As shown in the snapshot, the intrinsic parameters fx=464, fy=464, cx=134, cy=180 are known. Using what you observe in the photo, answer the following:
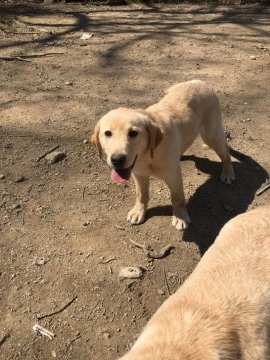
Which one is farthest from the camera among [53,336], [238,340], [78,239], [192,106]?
[192,106]

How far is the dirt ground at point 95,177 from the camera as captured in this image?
3275mm

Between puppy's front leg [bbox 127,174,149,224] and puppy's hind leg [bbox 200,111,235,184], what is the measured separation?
819 millimetres

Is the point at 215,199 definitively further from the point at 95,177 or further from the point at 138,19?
the point at 138,19

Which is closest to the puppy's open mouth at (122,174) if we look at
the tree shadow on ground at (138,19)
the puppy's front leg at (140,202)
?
the puppy's front leg at (140,202)

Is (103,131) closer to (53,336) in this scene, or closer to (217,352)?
(53,336)

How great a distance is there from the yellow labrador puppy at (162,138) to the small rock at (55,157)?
39.5 inches

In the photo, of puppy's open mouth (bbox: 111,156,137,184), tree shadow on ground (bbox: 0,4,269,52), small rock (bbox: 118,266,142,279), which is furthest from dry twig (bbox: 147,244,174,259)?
tree shadow on ground (bbox: 0,4,269,52)

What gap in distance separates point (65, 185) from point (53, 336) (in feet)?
5.27

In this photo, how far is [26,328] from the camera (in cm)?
315

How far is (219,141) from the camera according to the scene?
14.4ft

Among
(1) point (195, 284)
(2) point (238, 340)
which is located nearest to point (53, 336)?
(1) point (195, 284)

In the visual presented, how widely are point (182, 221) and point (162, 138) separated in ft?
2.58

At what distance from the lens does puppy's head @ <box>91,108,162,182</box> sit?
3320 millimetres

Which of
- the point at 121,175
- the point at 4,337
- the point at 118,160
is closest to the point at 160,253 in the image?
the point at 121,175
